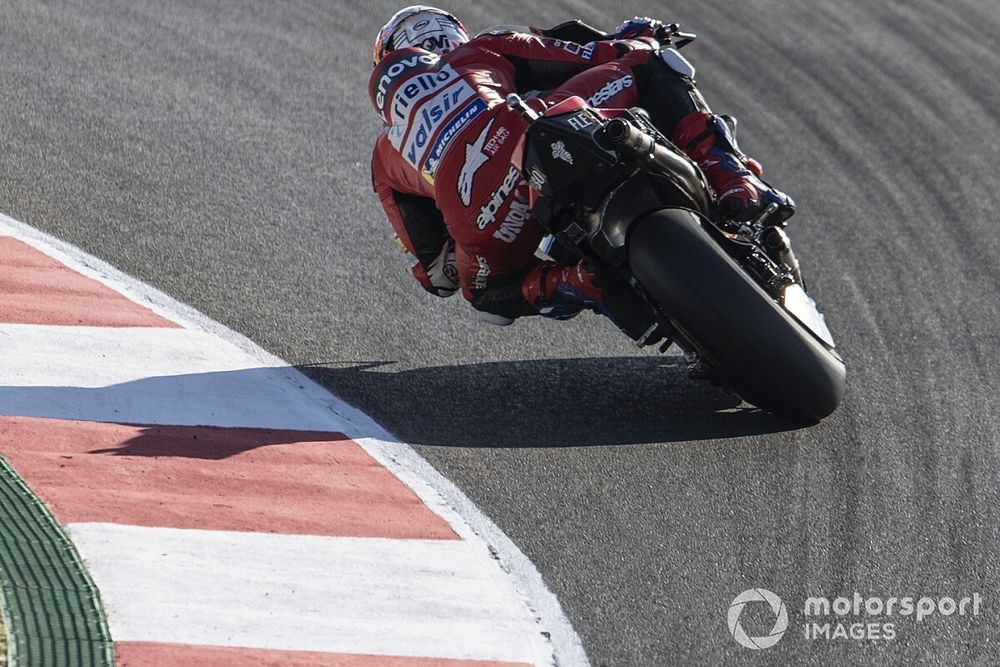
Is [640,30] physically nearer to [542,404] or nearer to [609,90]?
[609,90]

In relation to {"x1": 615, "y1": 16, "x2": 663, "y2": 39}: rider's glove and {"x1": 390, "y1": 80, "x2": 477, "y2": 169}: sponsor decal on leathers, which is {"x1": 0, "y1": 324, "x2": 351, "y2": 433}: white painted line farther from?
{"x1": 615, "y1": 16, "x2": 663, "y2": 39}: rider's glove

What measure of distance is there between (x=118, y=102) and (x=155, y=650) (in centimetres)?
500

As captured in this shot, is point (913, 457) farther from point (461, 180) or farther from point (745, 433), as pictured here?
point (461, 180)

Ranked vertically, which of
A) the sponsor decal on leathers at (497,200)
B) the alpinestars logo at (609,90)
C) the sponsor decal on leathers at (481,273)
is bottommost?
the sponsor decal on leathers at (481,273)

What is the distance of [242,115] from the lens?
830 cm

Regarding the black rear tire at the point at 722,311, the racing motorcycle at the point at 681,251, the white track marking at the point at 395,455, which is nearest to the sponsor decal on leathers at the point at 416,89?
the racing motorcycle at the point at 681,251

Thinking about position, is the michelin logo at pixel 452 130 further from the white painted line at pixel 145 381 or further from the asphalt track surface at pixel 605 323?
the white painted line at pixel 145 381

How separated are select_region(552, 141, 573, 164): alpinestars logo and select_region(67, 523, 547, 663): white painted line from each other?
5.23 ft

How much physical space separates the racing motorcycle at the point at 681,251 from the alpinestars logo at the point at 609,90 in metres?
0.54

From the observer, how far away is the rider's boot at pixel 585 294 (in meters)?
5.30

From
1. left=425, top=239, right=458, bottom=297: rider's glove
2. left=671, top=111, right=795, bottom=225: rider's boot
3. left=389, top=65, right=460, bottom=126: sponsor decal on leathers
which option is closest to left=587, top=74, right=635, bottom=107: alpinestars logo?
left=671, top=111, right=795, bottom=225: rider's boot

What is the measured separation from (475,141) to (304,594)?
7.54 feet

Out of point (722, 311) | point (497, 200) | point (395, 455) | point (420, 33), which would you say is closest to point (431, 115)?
point (497, 200)

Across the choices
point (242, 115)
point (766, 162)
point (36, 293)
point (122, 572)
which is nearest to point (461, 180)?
point (36, 293)
